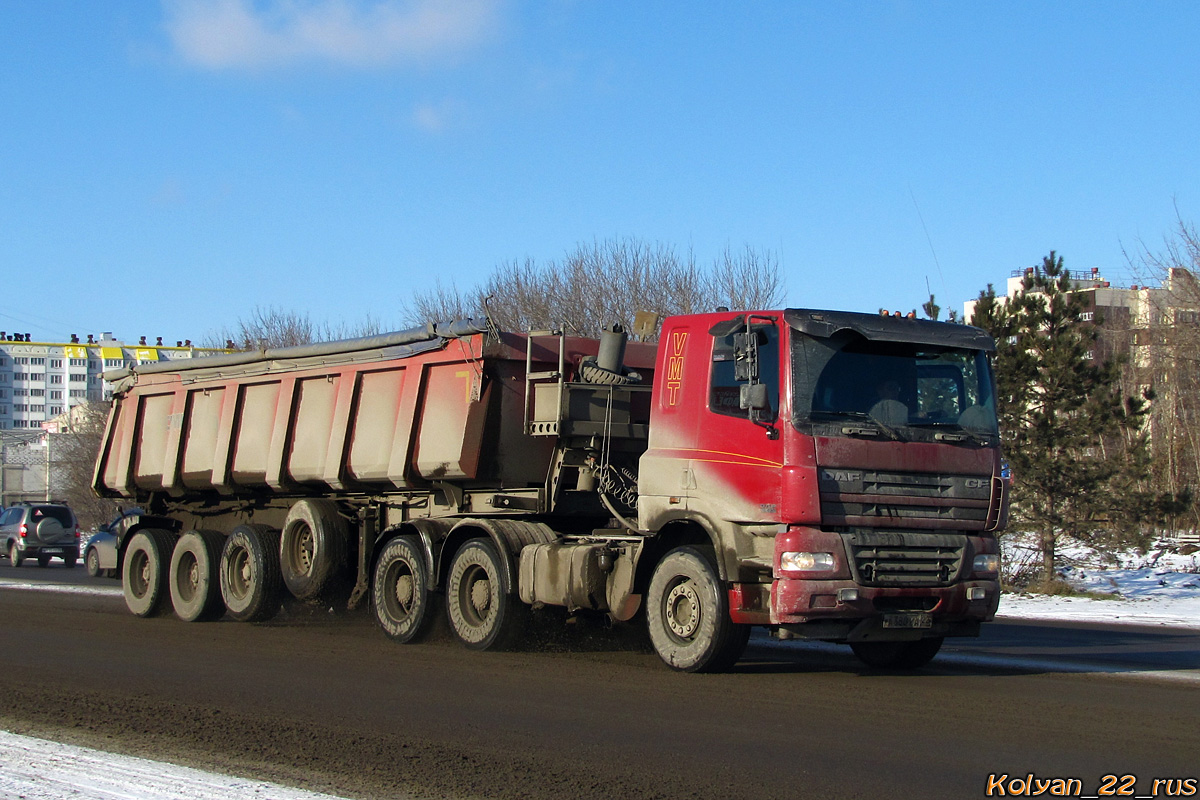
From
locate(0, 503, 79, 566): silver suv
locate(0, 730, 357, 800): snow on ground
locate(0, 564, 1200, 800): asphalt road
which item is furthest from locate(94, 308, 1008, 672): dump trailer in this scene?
locate(0, 503, 79, 566): silver suv

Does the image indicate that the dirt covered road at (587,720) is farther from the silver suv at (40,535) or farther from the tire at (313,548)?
the silver suv at (40,535)

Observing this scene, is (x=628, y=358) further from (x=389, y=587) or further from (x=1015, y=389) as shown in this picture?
(x=1015, y=389)

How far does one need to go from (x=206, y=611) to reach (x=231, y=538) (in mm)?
1069

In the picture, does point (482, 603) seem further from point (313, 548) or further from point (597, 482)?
point (313, 548)

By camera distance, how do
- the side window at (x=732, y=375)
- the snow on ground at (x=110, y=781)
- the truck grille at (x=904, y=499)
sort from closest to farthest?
the snow on ground at (x=110, y=781) < the truck grille at (x=904, y=499) < the side window at (x=732, y=375)

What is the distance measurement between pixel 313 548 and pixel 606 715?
7.18 meters

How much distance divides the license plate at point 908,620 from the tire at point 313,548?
273 inches

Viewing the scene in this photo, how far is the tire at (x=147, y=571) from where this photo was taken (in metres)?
16.8

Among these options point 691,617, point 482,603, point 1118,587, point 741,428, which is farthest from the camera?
point 1118,587

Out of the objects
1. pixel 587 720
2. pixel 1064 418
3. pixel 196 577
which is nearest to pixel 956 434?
pixel 587 720

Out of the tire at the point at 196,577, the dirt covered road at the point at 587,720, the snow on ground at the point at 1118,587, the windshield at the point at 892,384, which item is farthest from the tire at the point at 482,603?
the snow on ground at the point at 1118,587

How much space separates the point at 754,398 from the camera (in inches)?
377

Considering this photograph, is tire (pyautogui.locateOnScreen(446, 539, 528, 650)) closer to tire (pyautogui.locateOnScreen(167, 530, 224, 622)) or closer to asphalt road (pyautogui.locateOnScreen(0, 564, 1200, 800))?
asphalt road (pyautogui.locateOnScreen(0, 564, 1200, 800))

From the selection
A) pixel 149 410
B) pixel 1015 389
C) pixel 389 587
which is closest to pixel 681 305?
pixel 1015 389
